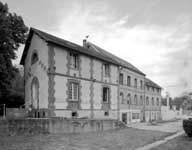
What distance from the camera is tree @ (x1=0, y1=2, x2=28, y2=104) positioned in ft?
57.1

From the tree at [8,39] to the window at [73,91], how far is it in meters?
6.68

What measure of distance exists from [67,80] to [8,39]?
7.07 m

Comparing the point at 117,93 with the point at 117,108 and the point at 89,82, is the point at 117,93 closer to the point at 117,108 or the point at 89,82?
the point at 117,108

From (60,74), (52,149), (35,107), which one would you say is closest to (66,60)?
(60,74)

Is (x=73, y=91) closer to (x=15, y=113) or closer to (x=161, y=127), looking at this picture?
(x=15, y=113)

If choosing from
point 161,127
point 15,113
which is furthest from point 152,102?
point 15,113

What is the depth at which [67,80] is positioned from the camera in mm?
16312

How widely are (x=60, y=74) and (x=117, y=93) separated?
31.4 feet

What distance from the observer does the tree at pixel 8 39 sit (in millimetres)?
17417

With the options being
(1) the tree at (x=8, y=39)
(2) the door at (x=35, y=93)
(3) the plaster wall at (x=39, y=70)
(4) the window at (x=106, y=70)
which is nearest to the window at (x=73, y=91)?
(3) the plaster wall at (x=39, y=70)

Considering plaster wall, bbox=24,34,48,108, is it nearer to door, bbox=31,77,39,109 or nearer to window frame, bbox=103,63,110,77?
door, bbox=31,77,39,109

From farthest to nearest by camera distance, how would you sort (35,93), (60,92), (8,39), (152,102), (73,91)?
(152,102) → (8,39) → (73,91) → (35,93) → (60,92)

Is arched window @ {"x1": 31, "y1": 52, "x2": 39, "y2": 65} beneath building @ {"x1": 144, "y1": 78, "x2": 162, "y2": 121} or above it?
above

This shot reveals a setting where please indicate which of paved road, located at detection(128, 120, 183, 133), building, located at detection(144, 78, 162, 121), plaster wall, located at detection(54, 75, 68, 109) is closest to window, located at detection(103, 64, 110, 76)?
plaster wall, located at detection(54, 75, 68, 109)
